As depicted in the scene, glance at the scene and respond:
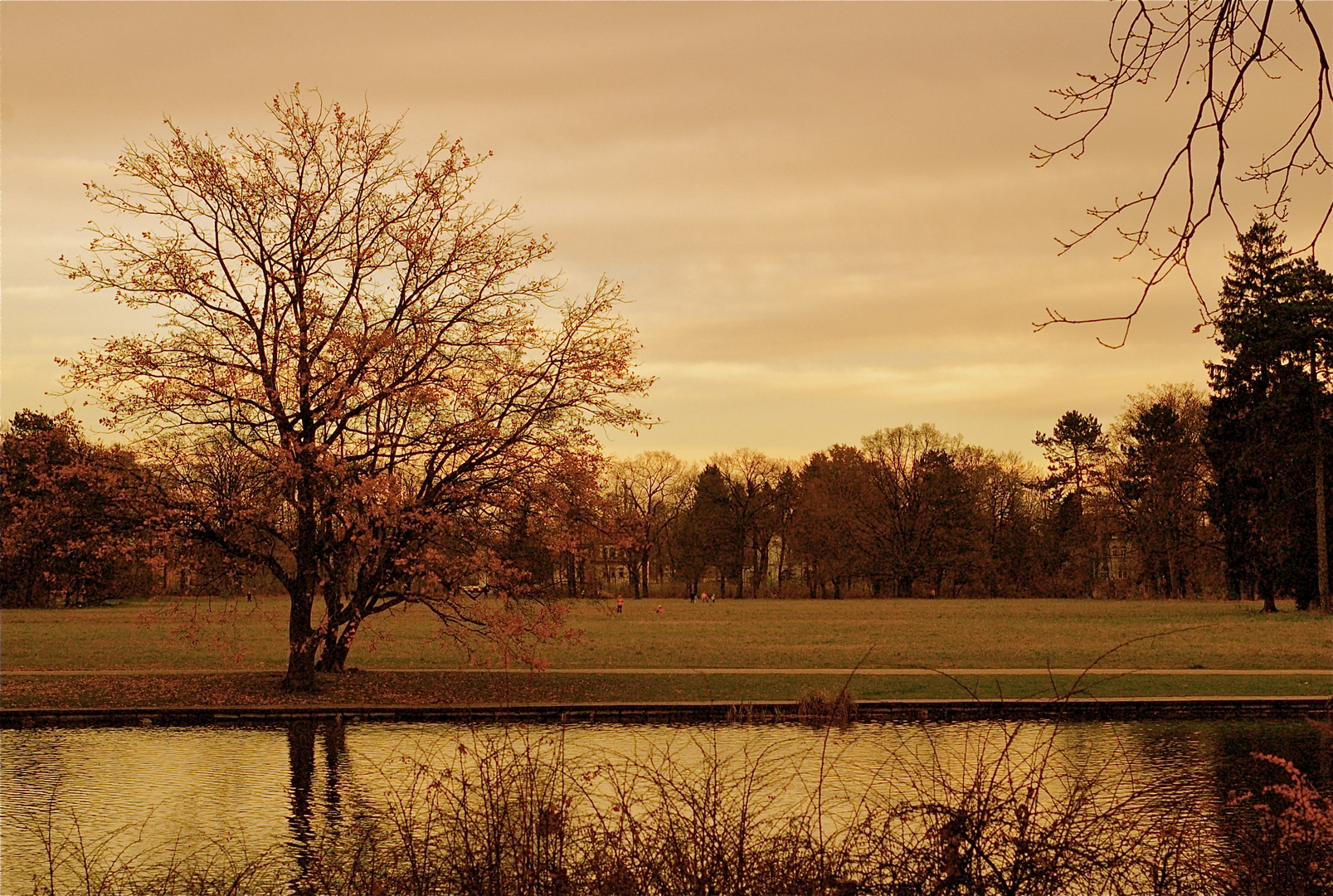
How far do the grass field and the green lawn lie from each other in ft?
0.44

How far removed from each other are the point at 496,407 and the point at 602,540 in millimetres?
3744

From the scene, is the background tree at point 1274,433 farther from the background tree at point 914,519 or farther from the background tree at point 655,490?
the background tree at point 655,490

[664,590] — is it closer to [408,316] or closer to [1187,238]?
[408,316]

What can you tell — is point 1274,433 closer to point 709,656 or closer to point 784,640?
A: point 784,640

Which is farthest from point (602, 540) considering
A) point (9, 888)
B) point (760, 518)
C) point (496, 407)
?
point (760, 518)

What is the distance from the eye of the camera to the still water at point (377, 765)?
12797 millimetres

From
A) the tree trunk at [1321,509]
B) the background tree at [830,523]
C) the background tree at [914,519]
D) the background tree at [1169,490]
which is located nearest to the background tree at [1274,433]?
the tree trunk at [1321,509]

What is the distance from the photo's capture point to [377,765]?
11391 mm

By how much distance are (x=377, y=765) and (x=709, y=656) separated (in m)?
25.2

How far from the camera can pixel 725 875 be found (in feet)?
22.1

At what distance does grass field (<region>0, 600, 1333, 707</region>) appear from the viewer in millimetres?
25531

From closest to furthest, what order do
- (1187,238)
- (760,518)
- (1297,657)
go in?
(1187,238) → (1297,657) → (760,518)

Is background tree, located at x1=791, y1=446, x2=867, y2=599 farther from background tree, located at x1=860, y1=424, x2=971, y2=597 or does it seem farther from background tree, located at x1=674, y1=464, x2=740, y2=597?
background tree, located at x1=674, y1=464, x2=740, y2=597

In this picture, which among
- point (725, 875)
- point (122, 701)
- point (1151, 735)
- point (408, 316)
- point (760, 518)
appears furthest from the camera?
point (760, 518)
